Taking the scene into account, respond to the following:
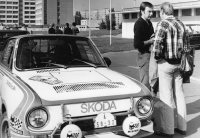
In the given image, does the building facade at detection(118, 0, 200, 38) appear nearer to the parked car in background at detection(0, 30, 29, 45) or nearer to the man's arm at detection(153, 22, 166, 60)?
the parked car in background at detection(0, 30, 29, 45)

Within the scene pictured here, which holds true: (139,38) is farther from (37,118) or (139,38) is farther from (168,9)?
(37,118)

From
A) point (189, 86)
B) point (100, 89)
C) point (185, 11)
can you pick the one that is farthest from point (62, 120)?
point (185, 11)

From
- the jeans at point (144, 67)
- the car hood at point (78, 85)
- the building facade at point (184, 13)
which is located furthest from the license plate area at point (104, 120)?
the building facade at point (184, 13)

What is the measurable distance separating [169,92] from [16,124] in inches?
90.5

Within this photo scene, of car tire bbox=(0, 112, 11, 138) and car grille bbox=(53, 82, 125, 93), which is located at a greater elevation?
car grille bbox=(53, 82, 125, 93)

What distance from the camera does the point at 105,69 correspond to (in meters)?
4.59

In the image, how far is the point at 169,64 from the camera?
14.3 ft

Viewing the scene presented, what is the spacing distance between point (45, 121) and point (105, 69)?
1.69 meters

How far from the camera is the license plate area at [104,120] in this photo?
3.27 meters

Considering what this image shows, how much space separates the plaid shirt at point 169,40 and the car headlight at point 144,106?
2.96 feet

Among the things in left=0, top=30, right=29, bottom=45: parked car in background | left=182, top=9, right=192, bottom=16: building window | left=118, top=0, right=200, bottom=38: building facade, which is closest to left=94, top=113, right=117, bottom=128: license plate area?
left=0, top=30, right=29, bottom=45: parked car in background

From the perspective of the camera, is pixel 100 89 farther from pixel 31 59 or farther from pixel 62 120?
pixel 31 59

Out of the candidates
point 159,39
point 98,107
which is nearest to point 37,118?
point 98,107

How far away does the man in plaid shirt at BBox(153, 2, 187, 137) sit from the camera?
4.27m
